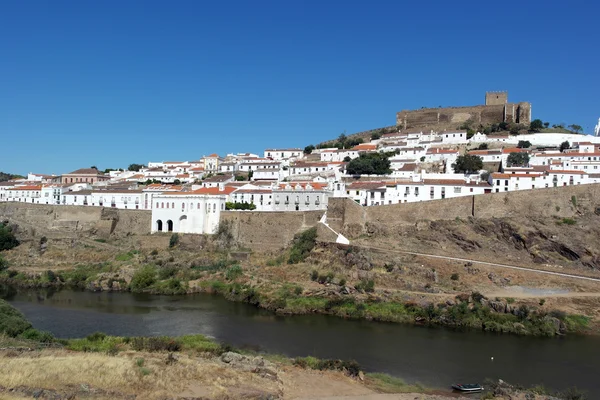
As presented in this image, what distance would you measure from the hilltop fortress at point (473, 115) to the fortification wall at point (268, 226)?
3318 centimetres

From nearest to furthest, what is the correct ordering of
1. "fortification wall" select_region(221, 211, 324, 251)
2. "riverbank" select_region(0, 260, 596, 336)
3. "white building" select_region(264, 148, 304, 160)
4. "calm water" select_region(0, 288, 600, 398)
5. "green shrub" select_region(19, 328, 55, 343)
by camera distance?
"calm water" select_region(0, 288, 600, 398), "green shrub" select_region(19, 328, 55, 343), "riverbank" select_region(0, 260, 596, 336), "fortification wall" select_region(221, 211, 324, 251), "white building" select_region(264, 148, 304, 160)

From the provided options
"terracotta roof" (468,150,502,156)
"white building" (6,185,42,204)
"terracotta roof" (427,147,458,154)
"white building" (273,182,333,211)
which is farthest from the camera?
"white building" (6,185,42,204)

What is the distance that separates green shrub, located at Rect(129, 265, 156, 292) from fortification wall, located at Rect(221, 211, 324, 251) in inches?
238

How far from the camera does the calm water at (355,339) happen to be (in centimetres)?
1802

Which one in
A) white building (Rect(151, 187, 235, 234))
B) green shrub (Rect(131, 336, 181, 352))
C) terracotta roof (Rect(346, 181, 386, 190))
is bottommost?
green shrub (Rect(131, 336, 181, 352))

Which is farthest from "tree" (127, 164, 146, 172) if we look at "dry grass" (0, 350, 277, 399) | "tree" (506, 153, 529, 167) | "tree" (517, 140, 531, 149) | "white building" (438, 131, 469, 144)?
"dry grass" (0, 350, 277, 399)

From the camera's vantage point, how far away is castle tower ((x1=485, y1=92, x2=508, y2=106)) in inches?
2478

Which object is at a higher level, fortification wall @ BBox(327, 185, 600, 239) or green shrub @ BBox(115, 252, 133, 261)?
fortification wall @ BBox(327, 185, 600, 239)

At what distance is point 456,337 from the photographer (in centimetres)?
2186

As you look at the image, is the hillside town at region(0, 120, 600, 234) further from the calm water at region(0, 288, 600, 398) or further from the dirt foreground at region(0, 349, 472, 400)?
the dirt foreground at region(0, 349, 472, 400)

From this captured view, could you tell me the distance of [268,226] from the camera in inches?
1323

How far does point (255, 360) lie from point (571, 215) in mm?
22881

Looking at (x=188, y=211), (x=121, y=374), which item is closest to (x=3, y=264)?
(x=188, y=211)

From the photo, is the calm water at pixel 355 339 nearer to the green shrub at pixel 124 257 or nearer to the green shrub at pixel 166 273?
the green shrub at pixel 166 273
